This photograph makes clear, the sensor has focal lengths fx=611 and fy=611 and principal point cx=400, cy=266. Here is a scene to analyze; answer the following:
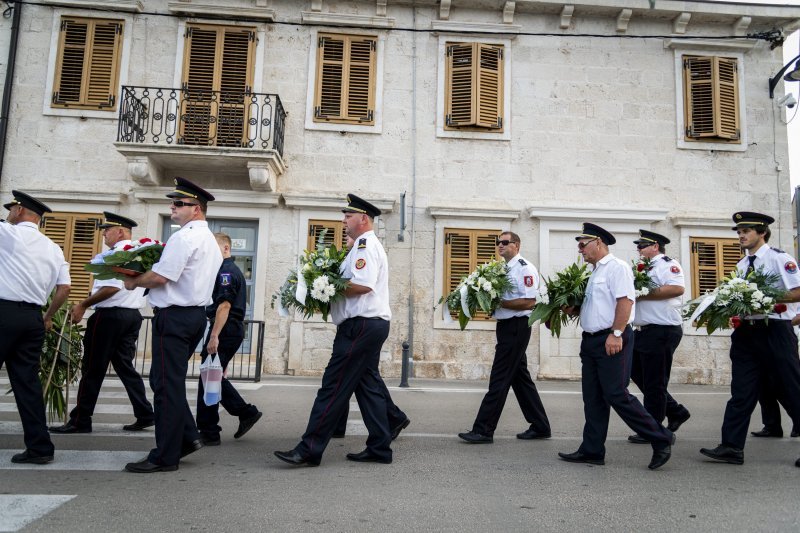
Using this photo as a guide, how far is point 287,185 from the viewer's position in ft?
43.2

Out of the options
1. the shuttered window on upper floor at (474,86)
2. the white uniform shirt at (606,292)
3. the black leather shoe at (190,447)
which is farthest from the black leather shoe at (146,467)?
the shuttered window on upper floor at (474,86)

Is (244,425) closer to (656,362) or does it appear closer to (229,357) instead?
(229,357)

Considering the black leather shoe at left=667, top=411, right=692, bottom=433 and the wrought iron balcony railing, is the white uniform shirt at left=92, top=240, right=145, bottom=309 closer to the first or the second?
the black leather shoe at left=667, top=411, right=692, bottom=433

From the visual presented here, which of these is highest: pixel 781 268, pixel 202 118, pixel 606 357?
pixel 202 118

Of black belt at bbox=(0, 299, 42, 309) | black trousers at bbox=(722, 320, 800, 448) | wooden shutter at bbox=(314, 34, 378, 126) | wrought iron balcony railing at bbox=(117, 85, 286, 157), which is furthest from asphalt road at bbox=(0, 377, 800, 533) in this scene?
wooden shutter at bbox=(314, 34, 378, 126)

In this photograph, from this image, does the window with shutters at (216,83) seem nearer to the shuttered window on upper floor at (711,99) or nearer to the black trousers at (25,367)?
the black trousers at (25,367)

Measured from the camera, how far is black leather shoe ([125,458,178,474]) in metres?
4.46

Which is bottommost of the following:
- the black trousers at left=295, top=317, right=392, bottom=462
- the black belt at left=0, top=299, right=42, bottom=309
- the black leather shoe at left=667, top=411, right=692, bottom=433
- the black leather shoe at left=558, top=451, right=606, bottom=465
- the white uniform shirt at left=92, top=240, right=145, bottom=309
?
the black leather shoe at left=558, top=451, right=606, bottom=465

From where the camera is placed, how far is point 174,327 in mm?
4566

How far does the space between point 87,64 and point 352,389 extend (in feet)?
38.4

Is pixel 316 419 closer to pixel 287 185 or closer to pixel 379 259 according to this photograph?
pixel 379 259

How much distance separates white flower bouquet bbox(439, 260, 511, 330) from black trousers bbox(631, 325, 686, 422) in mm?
1561

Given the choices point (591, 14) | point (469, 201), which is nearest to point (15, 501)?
point (469, 201)

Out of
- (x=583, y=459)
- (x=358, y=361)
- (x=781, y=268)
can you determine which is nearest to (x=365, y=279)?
(x=358, y=361)
